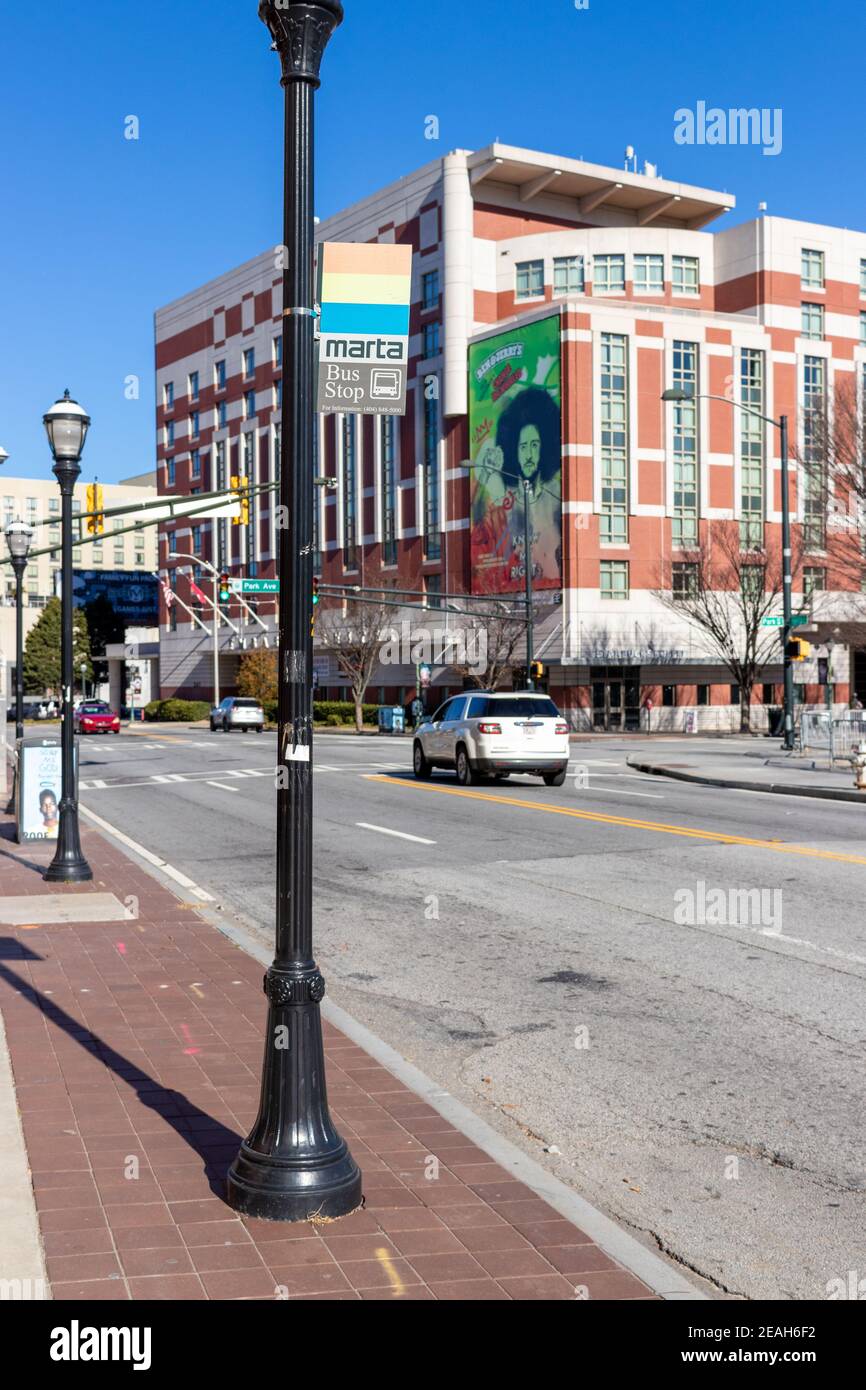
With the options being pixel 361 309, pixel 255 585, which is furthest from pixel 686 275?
pixel 361 309

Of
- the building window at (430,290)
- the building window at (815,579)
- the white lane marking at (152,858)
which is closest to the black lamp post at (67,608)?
the white lane marking at (152,858)

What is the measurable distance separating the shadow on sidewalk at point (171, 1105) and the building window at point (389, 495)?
63.1 meters

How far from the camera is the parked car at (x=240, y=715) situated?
6038 cm

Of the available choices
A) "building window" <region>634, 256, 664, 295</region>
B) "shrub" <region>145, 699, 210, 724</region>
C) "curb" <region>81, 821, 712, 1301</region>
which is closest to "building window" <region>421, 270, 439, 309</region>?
"building window" <region>634, 256, 664, 295</region>

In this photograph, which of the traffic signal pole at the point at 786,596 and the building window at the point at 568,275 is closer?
the traffic signal pole at the point at 786,596

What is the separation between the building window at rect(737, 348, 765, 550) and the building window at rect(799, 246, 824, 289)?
5.04 m

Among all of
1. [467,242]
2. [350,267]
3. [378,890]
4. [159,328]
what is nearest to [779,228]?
[467,242]

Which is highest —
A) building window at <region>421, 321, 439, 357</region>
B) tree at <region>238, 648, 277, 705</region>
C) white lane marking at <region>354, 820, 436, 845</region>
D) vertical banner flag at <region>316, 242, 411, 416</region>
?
building window at <region>421, 321, 439, 357</region>

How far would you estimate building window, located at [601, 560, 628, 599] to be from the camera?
193 feet

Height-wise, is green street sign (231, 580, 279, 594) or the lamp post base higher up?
green street sign (231, 580, 279, 594)

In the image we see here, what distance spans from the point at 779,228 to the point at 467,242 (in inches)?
586

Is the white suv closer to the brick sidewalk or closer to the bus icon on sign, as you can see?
the brick sidewalk

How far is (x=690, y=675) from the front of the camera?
60562 millimetres
